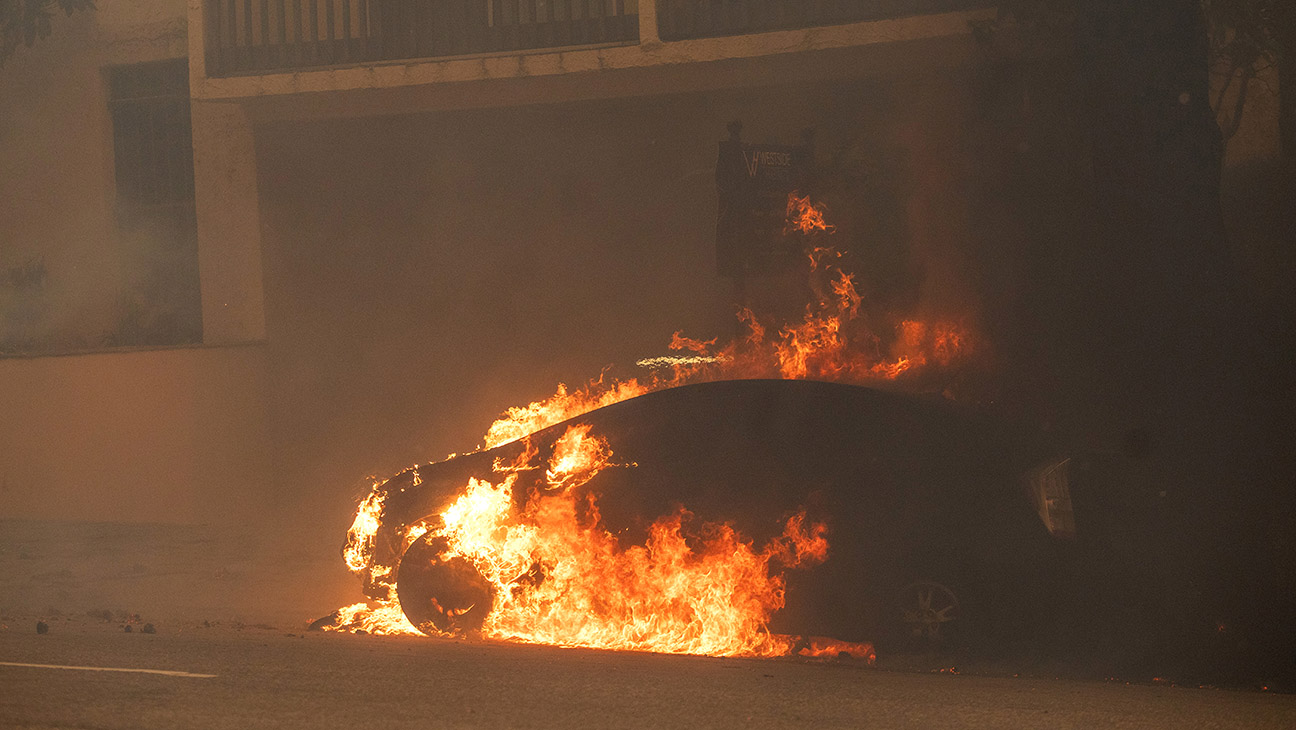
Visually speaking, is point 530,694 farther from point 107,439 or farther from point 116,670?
point 107,439

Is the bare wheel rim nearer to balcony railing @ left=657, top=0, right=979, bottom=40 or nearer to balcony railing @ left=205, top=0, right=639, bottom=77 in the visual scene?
balcony railing @ left=657, top=0, right=979, bottom=40

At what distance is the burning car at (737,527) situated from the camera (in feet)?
21.2

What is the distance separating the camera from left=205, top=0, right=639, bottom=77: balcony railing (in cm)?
1239

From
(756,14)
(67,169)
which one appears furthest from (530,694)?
(67,169)

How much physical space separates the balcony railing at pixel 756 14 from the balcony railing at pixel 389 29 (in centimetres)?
48

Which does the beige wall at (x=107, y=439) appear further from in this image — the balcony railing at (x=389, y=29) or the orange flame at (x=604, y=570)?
the orange flame at (x=604, y=570)

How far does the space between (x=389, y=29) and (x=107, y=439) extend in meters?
5.61

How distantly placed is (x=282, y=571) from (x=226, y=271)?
5.08m

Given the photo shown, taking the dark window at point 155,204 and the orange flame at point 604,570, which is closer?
the orange flame at point 604,570

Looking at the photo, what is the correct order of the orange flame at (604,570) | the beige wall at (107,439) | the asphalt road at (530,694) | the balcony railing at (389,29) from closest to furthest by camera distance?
the asphalt road at (530,694), the orange flame at (604,570), the balcony railing at (389,29), the beige wall at (107,439)

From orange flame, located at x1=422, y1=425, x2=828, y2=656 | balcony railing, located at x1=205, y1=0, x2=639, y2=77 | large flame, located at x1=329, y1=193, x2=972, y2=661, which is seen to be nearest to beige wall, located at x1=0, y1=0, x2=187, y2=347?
balcony railing, located at x1=205, y1=0, x2=639, y2=77

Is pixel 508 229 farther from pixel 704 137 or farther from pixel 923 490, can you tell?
pixel 923 490

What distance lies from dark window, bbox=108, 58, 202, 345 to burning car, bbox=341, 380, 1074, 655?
28.3 ft

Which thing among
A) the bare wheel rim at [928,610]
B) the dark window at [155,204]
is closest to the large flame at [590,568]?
the bare wheel rim at [928,610]
